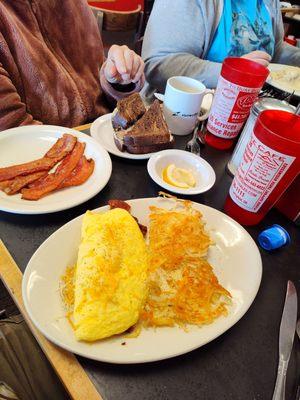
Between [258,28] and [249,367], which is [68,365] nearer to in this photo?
[249,367]

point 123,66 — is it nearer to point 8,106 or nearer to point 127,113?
point 127,113

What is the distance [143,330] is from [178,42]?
1475 millimetres

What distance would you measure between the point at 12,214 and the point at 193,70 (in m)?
1.19

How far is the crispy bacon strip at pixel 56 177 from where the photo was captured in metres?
0.75

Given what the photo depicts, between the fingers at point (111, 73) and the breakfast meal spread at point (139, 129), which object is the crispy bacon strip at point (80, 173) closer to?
the breakfast meal spread at point (139, 129)

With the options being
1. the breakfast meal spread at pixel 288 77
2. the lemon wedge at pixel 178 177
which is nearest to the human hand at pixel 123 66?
the lemon wedge at pixel 178 177

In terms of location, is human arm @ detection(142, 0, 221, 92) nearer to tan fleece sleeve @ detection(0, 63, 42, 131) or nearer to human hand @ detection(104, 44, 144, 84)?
human hand @ detection(104, 44, 144, 84)

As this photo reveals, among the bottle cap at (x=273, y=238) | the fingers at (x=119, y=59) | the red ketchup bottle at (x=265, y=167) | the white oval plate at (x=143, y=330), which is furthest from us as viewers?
the fingers at (x=119, y=59)

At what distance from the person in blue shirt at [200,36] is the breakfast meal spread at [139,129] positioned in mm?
646

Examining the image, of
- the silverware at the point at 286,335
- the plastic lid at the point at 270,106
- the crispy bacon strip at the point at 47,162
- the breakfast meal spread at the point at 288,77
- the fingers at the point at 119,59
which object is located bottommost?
the crispy bacon strip at the point at 47,162

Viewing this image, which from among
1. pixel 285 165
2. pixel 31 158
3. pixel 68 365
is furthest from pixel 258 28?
pixel 68 365

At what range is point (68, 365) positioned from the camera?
491 mm

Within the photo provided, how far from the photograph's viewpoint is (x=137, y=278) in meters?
0.58

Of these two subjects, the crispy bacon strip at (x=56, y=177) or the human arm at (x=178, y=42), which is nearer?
the crispy bacon strip at (x=56, y=177)
